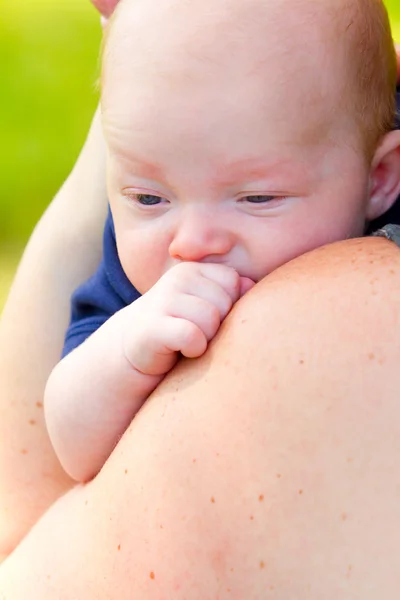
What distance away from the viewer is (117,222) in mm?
1104

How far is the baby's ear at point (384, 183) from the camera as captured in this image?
1.09 metres

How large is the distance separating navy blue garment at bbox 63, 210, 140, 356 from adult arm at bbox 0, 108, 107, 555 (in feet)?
0.28

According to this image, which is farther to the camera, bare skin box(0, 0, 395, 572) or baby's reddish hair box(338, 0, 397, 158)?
bare skin box(0, 0, 395, 572)

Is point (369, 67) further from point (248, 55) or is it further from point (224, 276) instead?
point (224, 276)

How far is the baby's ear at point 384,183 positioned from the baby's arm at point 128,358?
0.24 metres

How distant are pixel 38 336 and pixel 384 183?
588 millimetres

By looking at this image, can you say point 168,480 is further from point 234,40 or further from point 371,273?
point 234,40

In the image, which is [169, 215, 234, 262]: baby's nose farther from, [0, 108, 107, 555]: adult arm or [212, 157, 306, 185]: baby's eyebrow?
[0, 108, 107, 555]: adult arm

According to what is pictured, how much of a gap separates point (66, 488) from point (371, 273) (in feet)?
2.28

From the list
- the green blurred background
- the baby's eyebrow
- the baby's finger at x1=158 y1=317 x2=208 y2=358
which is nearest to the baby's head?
the baby's eyebrow

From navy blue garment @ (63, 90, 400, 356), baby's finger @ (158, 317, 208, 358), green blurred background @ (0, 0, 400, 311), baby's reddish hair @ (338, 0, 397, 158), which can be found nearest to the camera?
baby's finger @ (158, 317, 208, 358)

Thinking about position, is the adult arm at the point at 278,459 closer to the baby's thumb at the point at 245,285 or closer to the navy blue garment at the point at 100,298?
the baby's thumb at the point at 245,285

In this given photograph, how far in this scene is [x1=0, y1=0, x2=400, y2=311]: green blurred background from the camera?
236 cm

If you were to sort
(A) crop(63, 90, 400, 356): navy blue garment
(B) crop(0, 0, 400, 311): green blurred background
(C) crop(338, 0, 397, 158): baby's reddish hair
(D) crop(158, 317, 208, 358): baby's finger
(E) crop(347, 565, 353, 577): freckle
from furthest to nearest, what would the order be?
(B) crop(0, 0, 400, 311): green blurred background, (A) crop(63, 90, 400, 356): navy blue garment, (C) crop(338, 0, 397, 158): baby's reddish hair, (D) crop(158, 317, 208, 358): baby's finger, (E) crop(347, 565, 353, 577): freckle
